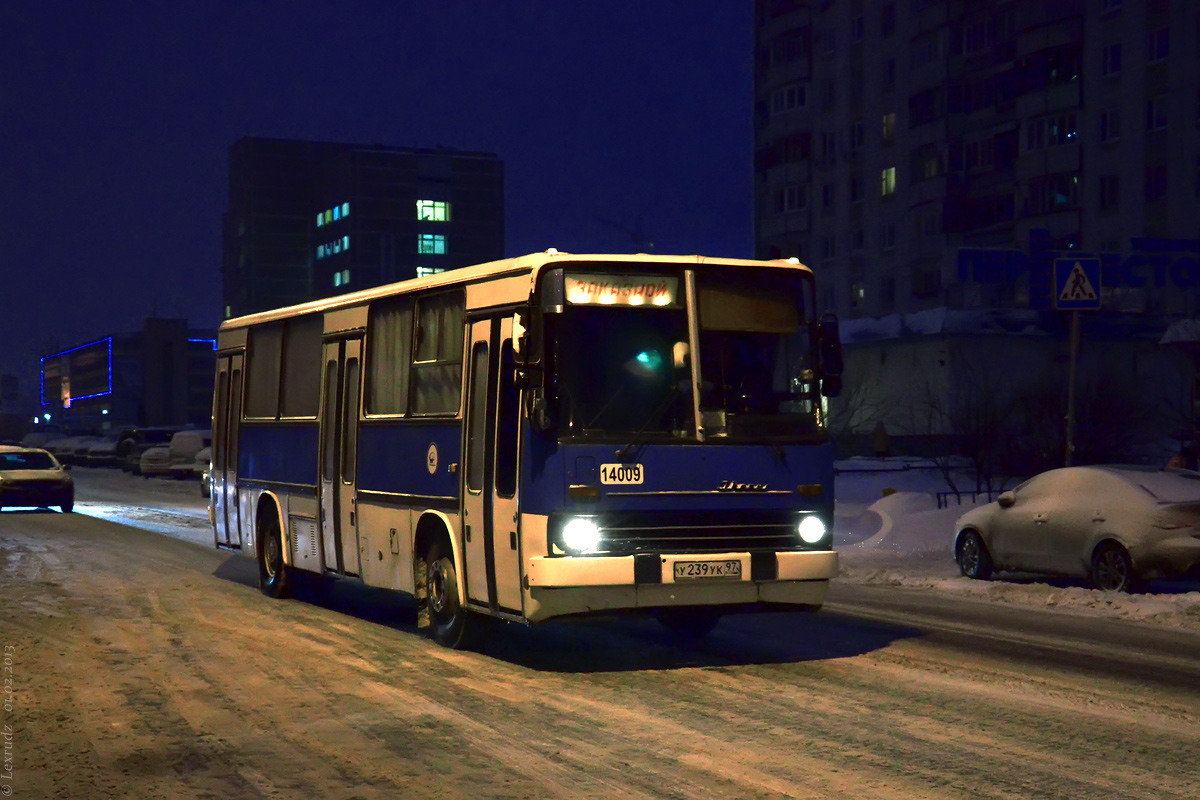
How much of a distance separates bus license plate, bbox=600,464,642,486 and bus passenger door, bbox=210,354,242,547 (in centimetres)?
857

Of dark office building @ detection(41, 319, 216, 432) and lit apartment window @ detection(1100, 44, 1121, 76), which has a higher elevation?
lit apartment window @ detection(1100, 44, 1121, 76)

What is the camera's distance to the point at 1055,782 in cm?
715

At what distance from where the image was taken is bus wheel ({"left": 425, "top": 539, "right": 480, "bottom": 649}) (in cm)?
1220

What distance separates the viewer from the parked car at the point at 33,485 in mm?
35156

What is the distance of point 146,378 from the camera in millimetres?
190750

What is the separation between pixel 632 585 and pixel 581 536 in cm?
49

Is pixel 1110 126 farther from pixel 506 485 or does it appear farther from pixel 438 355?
pixel 506 485

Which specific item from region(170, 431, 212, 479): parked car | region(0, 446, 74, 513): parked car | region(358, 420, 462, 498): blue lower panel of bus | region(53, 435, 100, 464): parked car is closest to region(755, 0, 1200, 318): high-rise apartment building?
region(170, 431, 212, 479): parked car

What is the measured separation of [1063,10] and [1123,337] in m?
19.1

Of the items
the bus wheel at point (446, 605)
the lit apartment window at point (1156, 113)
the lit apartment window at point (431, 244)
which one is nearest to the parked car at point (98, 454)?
the lit apartment window at point (1156, 113)

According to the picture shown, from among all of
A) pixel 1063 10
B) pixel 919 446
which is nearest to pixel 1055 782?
pixel 919 446

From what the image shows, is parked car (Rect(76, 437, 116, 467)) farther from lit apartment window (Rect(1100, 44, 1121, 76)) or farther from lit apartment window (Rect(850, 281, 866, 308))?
lit apartment window (Rect(1100, 44, 1121, 76))

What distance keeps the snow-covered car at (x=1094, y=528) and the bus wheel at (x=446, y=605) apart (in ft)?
25.3

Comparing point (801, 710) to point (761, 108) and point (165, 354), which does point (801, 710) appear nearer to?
point (761, 108)
